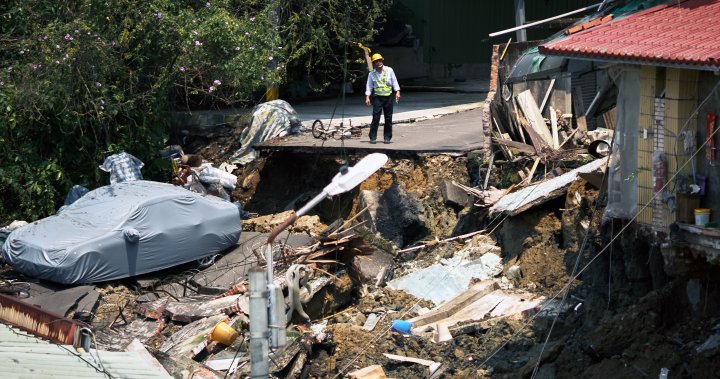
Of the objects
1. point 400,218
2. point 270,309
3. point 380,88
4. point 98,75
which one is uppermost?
point 98,75

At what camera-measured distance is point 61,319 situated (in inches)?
386

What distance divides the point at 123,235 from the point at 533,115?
6.60 meters

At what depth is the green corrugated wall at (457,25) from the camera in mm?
27750

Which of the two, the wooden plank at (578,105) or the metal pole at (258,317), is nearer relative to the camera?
the metal pole at (258,317)

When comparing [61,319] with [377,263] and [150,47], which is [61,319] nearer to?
[377,263]

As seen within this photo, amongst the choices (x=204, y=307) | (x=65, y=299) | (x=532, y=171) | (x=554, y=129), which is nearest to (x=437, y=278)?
(x=532, y=171)

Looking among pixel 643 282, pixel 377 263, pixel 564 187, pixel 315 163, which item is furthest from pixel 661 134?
pixel 315 163

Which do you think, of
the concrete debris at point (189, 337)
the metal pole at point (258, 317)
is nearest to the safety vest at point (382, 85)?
the concrete debris at point (189, 337)

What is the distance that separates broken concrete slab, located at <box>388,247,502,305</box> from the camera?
15945 mm

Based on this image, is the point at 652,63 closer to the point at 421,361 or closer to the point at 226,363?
the point at 421,361

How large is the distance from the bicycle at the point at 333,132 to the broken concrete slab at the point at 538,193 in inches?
169

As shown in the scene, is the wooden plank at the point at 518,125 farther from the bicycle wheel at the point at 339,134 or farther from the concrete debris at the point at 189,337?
the concrete debris at the point at 189,337

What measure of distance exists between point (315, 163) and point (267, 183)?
112 centimetres

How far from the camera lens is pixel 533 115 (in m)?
17.7
